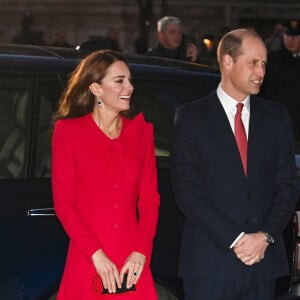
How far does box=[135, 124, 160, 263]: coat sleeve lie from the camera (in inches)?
175

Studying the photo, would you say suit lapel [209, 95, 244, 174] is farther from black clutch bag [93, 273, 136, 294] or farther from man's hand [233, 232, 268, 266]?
black clutch bag [93, 273, 136, 294]

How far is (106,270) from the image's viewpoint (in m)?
4.34

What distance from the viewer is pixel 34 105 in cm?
512

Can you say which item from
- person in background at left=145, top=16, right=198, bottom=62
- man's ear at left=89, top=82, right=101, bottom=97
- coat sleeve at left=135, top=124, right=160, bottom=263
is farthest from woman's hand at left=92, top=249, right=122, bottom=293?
person in background at left=145, top=16, right=198, bottom=62

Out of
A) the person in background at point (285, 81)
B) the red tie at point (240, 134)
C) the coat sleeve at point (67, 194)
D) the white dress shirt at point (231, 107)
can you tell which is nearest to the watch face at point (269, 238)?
the red tie at point (240, 134)

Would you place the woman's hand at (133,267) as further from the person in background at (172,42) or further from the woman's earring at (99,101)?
the person in background at (172,42)

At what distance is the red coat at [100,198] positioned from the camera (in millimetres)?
4398

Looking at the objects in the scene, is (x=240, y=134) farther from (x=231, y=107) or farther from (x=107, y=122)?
(x=107, y=122)

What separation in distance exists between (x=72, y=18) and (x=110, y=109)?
92.4ft

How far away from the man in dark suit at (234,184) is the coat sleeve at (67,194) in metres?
0.46

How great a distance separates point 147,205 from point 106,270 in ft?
1.07

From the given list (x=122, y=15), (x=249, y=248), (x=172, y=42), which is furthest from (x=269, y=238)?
(x=122, y=15)

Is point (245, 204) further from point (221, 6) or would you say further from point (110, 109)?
point (221, 6)

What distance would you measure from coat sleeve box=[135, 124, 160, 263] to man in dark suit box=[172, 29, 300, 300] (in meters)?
0.12
